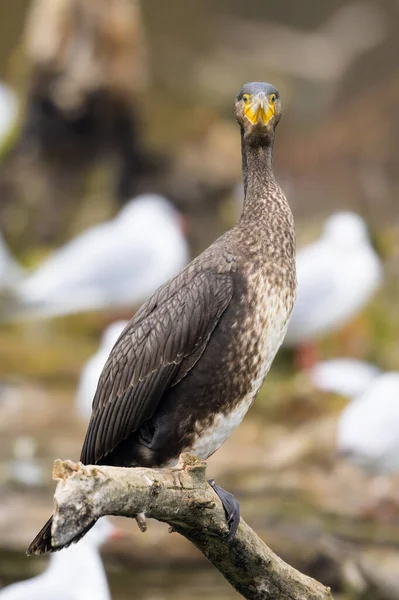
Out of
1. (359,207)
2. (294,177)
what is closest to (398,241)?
(359,207)

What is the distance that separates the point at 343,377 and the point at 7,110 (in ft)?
16.1

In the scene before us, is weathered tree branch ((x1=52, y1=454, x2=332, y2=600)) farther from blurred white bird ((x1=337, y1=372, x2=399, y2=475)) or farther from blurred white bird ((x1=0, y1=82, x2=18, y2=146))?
blurred white bird ((x1=0, y1=82, x2=18, y2=146))

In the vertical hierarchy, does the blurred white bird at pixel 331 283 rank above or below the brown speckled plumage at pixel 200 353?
above

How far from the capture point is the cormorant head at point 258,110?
407 centimetres

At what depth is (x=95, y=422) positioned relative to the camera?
4059 mm

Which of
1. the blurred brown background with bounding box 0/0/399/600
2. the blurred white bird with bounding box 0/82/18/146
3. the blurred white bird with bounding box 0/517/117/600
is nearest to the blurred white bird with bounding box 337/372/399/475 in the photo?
the blurred brown background with bounding box 0/0/399/600

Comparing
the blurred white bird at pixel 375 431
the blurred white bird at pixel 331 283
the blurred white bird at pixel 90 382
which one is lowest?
the blurred white bird at pixel 375 431

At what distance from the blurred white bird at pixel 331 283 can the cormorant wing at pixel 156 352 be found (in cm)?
429

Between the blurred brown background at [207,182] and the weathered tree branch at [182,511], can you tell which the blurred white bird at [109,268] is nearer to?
the blurred brown background at [207,182]

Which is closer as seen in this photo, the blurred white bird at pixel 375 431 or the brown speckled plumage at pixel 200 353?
the brown speckled plumage at pixel 200 353

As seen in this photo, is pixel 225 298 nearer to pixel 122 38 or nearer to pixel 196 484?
pixel 196 484

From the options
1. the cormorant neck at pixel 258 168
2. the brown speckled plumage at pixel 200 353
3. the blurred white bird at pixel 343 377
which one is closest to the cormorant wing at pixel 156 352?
the brown speckled plumage at pixel 200 353

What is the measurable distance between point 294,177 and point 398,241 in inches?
124

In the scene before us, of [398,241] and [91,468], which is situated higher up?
[398,241]
